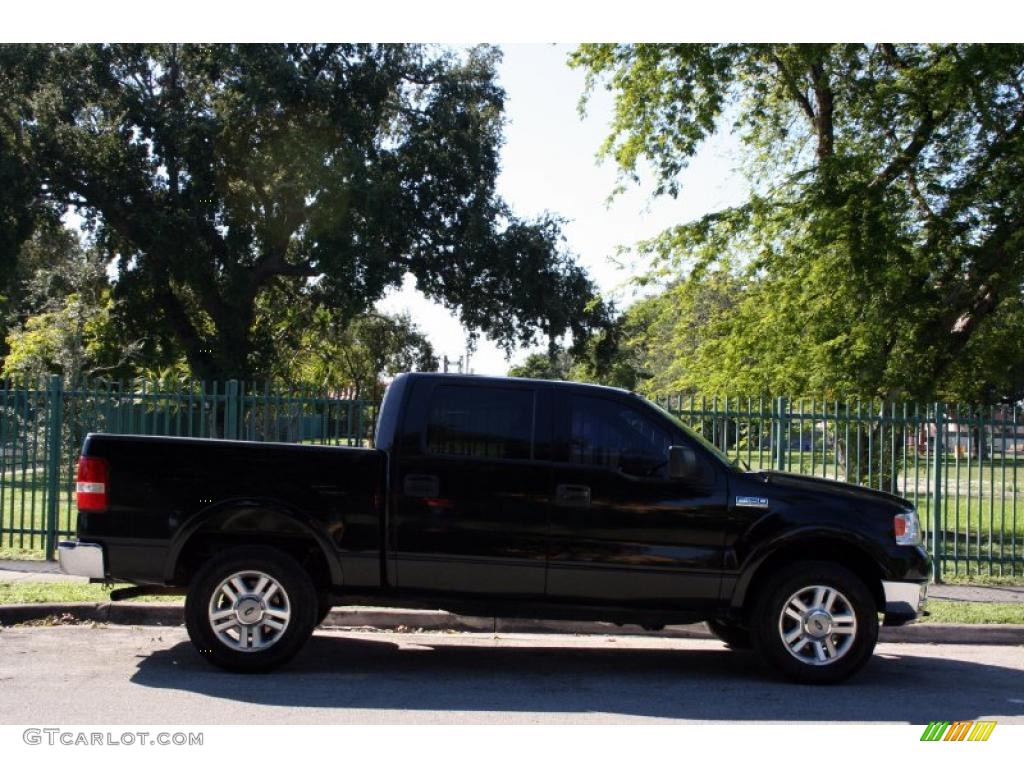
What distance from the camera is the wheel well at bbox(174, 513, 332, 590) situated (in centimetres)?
694

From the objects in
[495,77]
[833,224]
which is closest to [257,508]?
[833,224]

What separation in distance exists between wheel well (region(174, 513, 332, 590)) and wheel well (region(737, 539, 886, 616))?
9.33ft

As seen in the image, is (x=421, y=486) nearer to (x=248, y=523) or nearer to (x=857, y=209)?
(x=248, y=523)

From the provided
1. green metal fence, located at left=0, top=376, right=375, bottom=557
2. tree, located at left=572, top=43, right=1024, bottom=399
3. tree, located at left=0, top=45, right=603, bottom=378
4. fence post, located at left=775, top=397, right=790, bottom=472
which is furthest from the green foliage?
fence post, located at left=775, top=397, right=790, bottom=472

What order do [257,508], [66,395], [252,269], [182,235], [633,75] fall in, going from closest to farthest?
[257,508]
[66,395]
[633,75]
[182,235]
[252,269]

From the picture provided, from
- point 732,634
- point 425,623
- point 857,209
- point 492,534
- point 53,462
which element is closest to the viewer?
point 492,534

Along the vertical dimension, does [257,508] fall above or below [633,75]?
below

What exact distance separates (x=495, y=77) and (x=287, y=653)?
2360cm

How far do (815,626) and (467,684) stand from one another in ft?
7.63

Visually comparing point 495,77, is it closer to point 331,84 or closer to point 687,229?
point 331,84

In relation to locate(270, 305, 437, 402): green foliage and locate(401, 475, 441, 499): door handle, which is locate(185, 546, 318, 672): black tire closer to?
locate(401, 475, 441, 499): door handle

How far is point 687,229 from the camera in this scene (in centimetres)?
1709
